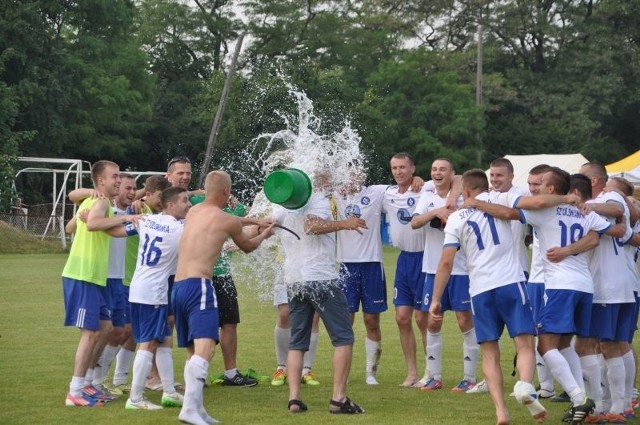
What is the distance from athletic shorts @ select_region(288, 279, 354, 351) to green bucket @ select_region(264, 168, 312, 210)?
0.78 metres

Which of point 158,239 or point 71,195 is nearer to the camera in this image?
point 158,239

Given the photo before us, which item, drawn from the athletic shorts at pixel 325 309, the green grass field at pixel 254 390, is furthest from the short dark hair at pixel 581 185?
the athletic shorts at pixel 325 309

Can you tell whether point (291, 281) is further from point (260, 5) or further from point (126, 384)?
point (260, 5)

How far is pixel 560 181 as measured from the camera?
9.00 metres

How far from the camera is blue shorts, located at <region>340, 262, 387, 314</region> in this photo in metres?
11.4

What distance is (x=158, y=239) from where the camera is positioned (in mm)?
9789

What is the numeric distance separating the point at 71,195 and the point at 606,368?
5416mm

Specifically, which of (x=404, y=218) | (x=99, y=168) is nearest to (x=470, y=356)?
(x=404, y=218)

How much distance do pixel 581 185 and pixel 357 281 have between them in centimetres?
299

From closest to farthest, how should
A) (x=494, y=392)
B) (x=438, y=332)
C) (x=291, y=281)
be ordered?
(x=494, y=392) < (x=291, y=281) < (x=438, y=332)

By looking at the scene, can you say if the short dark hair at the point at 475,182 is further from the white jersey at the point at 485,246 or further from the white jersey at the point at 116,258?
the white jersey at the point at 116,258

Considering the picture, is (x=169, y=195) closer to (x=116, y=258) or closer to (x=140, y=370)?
(x=116, y=258)

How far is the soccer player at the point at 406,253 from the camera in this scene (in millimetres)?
11594

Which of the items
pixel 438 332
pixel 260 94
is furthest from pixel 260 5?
pixel 438 332
